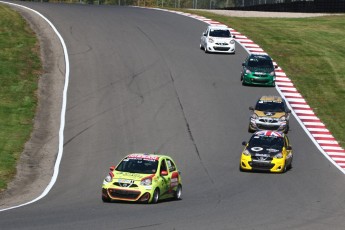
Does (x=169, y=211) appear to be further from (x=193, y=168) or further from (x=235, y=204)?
(x=193, y=168)

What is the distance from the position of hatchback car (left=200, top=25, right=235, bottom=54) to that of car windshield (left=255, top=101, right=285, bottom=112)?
566 inches

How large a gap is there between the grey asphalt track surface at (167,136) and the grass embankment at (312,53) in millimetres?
2690

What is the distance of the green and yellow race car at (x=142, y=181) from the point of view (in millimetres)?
24594

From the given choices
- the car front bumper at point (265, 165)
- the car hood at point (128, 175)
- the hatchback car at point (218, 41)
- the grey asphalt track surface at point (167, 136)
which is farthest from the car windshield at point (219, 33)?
the car hood at point (128, 175)

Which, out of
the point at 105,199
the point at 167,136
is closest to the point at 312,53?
the point at 167,136

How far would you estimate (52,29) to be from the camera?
56281 millimetres

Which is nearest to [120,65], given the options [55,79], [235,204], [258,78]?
[55,79]

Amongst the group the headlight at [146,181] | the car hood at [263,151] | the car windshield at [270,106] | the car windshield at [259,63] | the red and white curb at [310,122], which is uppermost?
the headlight at [146,181]

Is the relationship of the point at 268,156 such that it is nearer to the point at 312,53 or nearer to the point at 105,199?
the point at 105,199

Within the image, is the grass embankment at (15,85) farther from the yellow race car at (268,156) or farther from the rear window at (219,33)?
the rear window at (219,33)

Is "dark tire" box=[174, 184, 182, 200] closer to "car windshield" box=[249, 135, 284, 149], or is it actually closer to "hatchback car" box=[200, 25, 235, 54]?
"car windshield" box=[249, 135, 284, 149]

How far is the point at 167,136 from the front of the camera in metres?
37.5

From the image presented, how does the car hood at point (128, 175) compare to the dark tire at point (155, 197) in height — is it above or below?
above

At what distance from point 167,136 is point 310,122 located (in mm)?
8650
